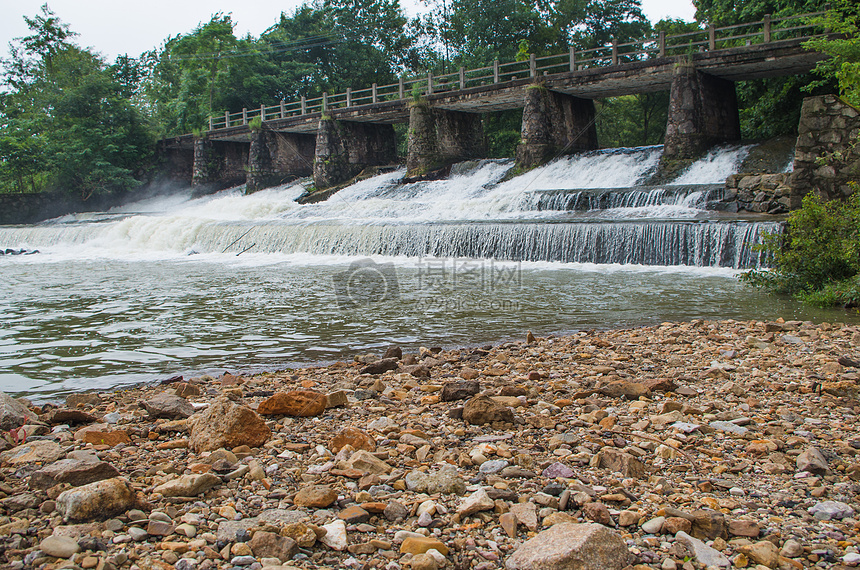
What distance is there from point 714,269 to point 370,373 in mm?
8417

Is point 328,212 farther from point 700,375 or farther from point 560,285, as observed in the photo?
point 700,375

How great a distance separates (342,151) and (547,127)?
35.7 ft

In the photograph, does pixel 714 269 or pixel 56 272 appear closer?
pixel 714 269

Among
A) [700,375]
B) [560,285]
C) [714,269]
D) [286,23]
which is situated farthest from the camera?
[286,23]

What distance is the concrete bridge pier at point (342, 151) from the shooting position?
1140 inches

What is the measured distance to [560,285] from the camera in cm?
1009

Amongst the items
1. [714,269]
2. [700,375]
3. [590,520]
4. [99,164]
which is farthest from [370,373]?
[99,164]

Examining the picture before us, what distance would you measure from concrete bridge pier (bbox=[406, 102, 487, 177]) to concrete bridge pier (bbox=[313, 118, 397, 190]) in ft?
14.4

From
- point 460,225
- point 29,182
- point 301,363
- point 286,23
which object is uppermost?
point 286,23

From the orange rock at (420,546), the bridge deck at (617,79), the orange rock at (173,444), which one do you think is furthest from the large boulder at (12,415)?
the bridge deck at (617,79)

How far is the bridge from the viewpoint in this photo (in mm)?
18609
